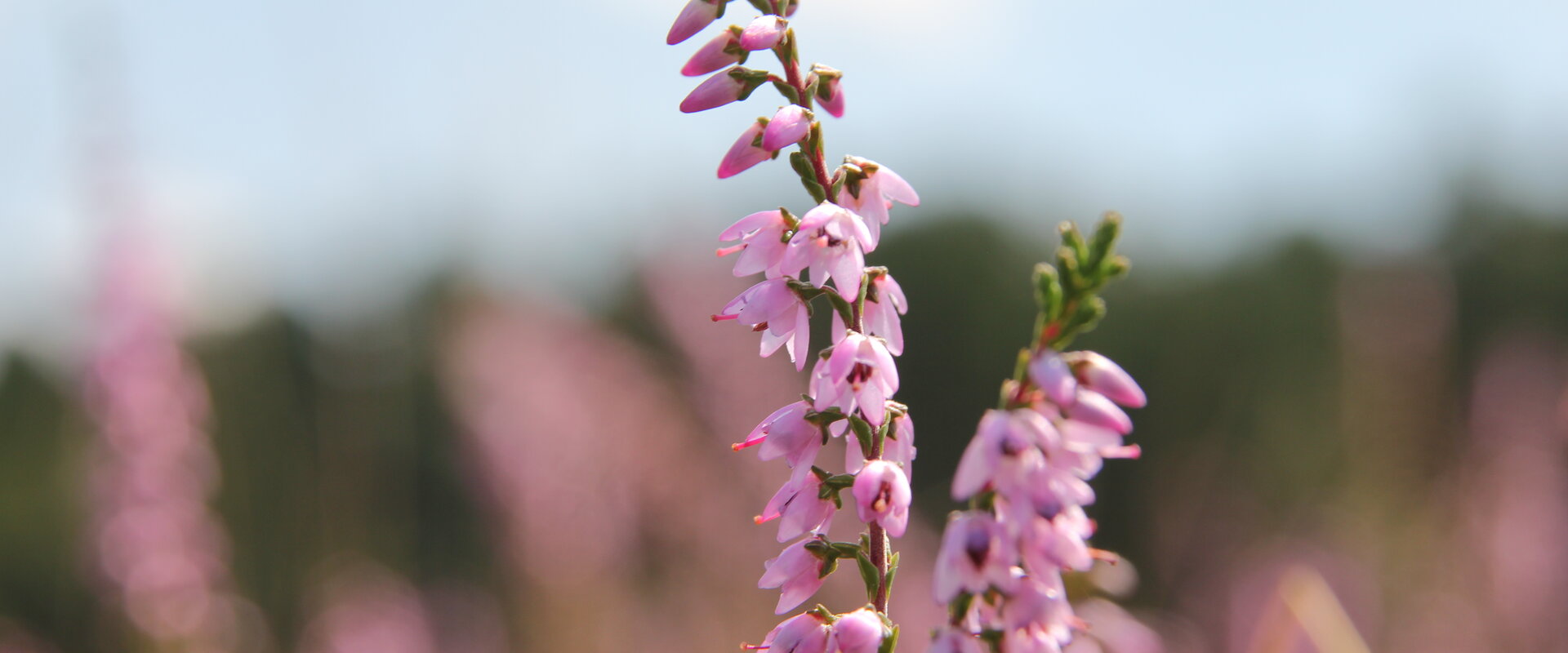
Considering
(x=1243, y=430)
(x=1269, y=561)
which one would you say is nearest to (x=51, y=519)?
(x=1269, y=561)

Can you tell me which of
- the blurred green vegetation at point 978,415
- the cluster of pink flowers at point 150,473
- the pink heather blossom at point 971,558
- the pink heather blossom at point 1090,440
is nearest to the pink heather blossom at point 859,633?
the pink heather blossom at point 971,558

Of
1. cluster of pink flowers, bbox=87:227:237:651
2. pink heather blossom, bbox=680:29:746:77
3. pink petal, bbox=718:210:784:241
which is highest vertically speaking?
pink heather blossom, bbox=680:29:746:77

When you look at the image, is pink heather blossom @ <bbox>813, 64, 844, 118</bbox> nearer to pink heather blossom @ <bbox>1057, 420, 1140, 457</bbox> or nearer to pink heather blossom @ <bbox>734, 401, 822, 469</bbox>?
pink heather blossom @ <bbox>734, 401, 822, 469</bbox>

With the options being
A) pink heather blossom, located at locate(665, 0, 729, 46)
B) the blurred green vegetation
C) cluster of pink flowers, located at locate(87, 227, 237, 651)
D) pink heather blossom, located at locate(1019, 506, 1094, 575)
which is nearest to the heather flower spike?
pink heather blossom, located at locate(1019, 506, 1094, 575)

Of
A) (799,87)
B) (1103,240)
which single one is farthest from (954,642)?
(799,87)

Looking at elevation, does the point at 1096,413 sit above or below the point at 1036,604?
above

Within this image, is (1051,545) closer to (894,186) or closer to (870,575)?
(870,575)

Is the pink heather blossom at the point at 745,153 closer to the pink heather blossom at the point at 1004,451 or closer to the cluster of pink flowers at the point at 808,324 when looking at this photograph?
the cluster of pink flowers at the point at 808,324
